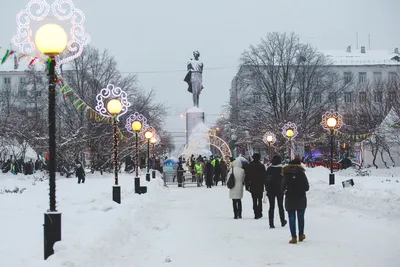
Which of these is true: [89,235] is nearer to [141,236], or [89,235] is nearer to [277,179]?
[141,236]

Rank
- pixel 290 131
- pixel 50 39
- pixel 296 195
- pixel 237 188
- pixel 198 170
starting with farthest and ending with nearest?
pixel 198 170, pixel 290 131, pixel 237 188, pixel 296 195, pixel 50 39

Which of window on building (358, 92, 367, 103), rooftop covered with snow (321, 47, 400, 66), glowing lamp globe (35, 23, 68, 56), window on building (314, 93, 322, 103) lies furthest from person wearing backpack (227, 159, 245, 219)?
rooftop covered with snow (321, 47, 400, 66)

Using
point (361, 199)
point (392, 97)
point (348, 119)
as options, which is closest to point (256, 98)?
point (348, 119)

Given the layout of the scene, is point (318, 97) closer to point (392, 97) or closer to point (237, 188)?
point (392, 97)

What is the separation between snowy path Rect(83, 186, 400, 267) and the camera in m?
9.73

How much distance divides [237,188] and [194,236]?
3766 mm

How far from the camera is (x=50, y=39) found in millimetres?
8703

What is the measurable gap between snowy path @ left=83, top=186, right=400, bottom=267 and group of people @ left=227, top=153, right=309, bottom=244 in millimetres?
337

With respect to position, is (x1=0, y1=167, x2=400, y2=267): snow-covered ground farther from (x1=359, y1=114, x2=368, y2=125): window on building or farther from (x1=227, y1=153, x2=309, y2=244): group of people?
(x1=359, y1=114, x2=368, y2=125): window on building

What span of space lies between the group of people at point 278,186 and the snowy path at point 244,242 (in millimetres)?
337

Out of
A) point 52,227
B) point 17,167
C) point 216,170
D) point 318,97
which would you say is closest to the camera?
point 52,227

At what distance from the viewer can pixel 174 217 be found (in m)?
17.3

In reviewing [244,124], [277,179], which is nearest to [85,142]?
[244,124]

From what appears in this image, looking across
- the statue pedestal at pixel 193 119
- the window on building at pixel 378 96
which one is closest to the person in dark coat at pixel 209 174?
the statue pedestal at pixel 193 119
